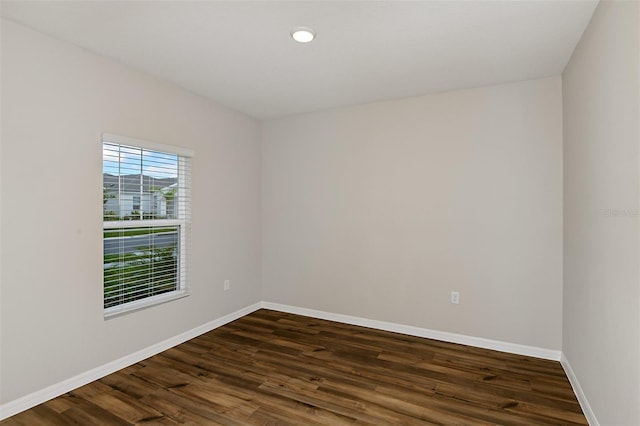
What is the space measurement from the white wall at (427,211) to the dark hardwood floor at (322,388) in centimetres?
49

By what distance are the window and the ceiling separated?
29.5 inches

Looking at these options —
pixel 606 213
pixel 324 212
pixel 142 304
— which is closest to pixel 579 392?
pixel 606 213

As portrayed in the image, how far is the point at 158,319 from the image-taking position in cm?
317

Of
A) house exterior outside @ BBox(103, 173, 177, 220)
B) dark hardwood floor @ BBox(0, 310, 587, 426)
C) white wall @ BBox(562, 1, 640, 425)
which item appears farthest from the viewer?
house exterior outside @ BBox(103, 173, 177, 220)

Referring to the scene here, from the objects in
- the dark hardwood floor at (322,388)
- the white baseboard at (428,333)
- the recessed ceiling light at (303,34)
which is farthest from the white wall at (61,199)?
the recessed ceiling light at (303,34)

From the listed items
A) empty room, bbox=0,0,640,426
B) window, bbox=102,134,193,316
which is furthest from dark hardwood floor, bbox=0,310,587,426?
window, bbox=102,134,193,316

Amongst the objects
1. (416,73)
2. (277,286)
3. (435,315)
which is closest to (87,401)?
(277,286)

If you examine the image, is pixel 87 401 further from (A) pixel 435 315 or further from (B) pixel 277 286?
(A) pixel 435 315

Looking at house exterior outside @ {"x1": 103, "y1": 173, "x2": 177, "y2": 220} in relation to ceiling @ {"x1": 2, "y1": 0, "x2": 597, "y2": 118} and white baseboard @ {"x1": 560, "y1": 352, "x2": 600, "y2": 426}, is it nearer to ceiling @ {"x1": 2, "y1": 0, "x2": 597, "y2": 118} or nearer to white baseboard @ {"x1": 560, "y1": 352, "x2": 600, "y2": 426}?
ceiling @ {"x1": 2, "y1": 0, "x2": 597, "y2": 118}

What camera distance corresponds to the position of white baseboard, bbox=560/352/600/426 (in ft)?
6.72

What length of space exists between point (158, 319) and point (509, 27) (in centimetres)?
358

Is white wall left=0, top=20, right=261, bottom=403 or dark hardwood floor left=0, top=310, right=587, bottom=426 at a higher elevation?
white wall left=0, top=20, right=261, bottom=403

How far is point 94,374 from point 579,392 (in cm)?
348

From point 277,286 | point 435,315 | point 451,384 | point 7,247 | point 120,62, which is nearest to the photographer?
point 7,247
